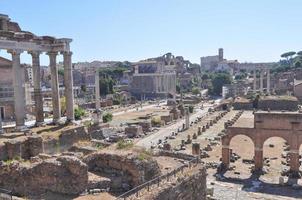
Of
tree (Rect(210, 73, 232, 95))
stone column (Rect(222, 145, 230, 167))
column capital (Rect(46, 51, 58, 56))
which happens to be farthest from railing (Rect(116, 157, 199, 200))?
tree (Rect(210, 73, 232, 95))

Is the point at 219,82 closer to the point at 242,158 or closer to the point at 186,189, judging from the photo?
the point at 242,158

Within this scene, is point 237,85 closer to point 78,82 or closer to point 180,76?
point 180,76

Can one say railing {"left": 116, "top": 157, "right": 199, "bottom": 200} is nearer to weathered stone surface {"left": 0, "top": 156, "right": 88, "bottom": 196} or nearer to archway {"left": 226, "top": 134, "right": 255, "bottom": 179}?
weathered stone surface {"left": 0, "top": 156, "right": 88, "bottom": 196}

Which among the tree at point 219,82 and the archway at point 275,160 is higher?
the tree at point 219,82

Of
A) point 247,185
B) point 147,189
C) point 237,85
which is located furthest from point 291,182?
point 237,85

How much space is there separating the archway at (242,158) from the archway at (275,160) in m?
1.27

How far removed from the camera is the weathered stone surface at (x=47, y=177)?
14664mm

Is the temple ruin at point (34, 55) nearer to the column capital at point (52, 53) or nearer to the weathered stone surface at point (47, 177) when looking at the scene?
the column capital at point (52, 53)

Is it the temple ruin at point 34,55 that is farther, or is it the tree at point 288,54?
the tree at point 288,54

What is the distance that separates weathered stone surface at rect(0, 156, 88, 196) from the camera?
577 inches

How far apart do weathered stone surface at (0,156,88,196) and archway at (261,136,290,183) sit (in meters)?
16.6

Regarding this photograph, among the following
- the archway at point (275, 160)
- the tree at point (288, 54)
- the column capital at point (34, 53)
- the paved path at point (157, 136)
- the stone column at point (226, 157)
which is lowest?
the paved path at point (157, 136)

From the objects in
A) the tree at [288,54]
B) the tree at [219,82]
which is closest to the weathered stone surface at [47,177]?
the tree at [219,82]

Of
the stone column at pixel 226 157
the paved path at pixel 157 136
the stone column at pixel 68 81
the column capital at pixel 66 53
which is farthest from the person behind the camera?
the paved path at pixel 157 136
